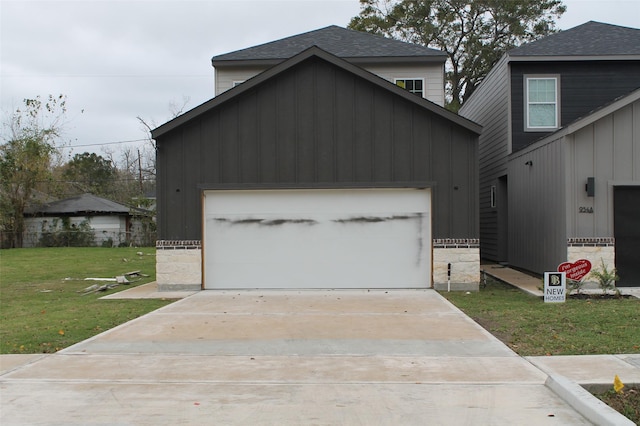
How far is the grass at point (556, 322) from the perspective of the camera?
7301mm

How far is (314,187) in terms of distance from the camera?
13.4 meters

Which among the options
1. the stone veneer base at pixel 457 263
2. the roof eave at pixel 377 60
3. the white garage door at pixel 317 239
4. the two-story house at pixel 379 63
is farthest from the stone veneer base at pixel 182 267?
the roof eave at pixel 377 60

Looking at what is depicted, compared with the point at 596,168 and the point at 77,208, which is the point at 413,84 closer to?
the point at 596,168

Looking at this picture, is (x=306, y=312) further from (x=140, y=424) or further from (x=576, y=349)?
(x=140, y=424)

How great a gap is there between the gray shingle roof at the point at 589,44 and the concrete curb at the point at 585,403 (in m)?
13.3

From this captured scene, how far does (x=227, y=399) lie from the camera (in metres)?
5.46

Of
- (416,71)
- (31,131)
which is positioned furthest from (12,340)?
(31,131)

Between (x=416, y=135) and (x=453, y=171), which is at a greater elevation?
(x=416, y=135)

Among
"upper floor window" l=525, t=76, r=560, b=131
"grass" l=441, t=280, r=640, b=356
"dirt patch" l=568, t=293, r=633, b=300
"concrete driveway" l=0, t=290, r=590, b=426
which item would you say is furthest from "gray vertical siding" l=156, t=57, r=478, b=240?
"upper floor window" l=525, t=76, r=560, b=131

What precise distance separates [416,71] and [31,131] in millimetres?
29014

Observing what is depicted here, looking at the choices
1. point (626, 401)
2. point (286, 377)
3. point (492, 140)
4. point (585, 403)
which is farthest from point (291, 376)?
point (492, 140)

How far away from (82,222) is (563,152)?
31.8 metres

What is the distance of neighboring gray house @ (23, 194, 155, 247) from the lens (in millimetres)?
36406

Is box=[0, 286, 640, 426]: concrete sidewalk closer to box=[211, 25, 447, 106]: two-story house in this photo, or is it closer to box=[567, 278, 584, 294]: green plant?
box=[567, 278, 584, 294]: green plant
